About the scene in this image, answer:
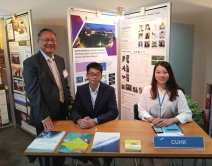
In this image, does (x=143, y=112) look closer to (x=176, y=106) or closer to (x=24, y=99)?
(x=176, y=106)

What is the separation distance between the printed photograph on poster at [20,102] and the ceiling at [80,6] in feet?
4.43

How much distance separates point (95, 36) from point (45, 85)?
122 centimetres

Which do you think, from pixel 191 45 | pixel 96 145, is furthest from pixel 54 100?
pixel 191 45

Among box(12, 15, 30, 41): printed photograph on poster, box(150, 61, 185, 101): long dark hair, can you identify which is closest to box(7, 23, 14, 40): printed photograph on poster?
box(12, 15, 30, 41): printed photograph on poster

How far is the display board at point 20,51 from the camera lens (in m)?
2.53

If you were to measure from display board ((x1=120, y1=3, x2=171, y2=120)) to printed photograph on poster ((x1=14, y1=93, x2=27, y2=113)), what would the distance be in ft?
5.38

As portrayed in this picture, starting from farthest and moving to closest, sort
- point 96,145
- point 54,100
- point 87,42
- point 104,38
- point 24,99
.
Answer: point 24,99
point 104,38
point 87,42
point 54,100
point 96,145

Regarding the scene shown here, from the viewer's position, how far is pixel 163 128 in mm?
1525

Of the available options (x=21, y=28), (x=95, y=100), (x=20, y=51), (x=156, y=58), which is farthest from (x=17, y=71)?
(x=156, y=58)

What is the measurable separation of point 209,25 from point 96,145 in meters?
2.98

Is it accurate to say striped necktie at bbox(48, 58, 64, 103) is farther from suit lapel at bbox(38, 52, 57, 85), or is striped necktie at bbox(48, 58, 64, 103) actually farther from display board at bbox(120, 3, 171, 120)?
display board at bbox(120, 3, 171, 120)

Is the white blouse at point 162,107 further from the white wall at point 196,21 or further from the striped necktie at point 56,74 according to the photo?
the white wall at point 196,21

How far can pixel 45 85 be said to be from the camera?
1730 mm

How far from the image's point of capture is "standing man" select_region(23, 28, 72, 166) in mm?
1691
